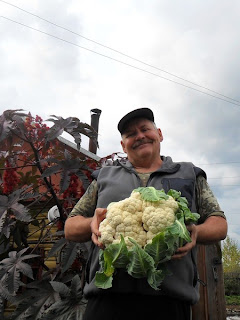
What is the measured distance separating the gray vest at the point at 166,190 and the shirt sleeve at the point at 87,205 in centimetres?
8

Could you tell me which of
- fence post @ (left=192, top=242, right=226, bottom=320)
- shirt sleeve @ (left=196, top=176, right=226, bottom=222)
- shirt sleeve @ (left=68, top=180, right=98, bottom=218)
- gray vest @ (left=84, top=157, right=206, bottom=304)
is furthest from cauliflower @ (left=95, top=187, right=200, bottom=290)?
fence post @ (left=192, top=242, right=226, bottom=320)

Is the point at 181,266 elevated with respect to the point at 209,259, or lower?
lower

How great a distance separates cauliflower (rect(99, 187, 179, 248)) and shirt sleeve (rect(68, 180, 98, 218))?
389 millimetres

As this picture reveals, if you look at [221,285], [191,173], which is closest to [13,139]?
[191,173]

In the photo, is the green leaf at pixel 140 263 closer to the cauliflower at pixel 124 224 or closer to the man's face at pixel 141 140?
the cauliflower at pixel 124 224

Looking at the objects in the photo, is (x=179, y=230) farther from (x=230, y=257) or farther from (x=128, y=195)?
(x=230, y=257)

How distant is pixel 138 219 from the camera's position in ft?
4.74

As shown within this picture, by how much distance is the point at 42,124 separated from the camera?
3.02 m

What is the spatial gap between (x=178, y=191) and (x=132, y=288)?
0.48 metres

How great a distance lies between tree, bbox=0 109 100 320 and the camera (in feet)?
7.45

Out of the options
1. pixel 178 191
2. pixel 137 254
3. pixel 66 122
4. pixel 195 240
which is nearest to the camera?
pixel 137 254

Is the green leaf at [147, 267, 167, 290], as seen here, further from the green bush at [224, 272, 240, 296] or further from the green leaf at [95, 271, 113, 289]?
the green bush at [224, 272, 240, 296]

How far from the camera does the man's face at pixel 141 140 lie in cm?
188

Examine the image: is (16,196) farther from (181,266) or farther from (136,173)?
(181,266)
